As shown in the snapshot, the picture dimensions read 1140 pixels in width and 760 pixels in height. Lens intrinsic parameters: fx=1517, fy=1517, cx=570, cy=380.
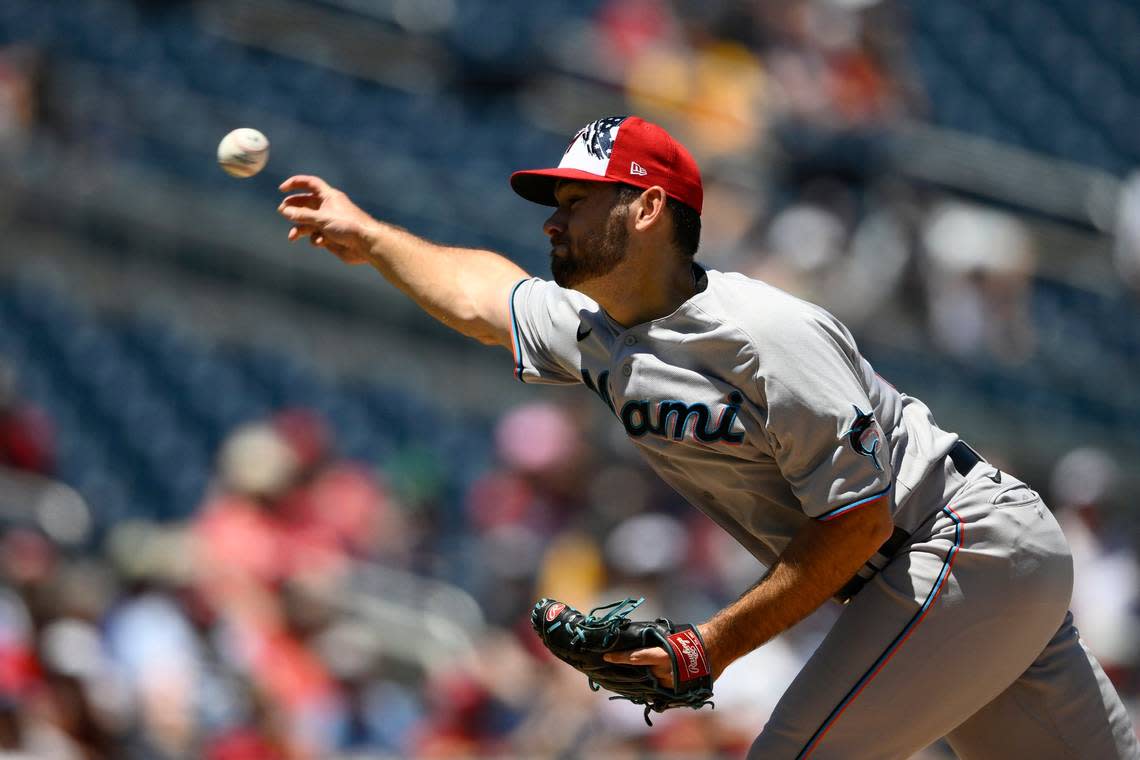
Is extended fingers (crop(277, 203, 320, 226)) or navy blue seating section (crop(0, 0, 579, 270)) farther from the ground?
navy blue seating section (crop(0, 0, 579, 270))

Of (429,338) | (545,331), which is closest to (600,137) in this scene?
(545,331)

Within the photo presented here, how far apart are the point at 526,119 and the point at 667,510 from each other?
371cm

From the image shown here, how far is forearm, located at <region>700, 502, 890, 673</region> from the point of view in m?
2.74

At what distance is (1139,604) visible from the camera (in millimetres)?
6680

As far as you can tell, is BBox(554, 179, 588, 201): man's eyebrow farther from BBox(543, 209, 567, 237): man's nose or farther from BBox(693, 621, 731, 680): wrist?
BBox(693, 621, 731, 680): wrist

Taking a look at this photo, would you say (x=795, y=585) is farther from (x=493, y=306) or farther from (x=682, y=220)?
(x=493, y=306)

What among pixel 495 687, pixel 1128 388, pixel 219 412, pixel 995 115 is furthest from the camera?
pixel 995 115

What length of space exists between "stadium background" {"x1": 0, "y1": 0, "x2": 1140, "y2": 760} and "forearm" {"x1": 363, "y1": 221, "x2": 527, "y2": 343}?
2845 mm

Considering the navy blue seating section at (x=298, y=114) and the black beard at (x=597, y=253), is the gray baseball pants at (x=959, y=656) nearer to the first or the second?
the black beard at (x=597, y=253)

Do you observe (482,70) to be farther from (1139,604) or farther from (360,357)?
(1139,604)

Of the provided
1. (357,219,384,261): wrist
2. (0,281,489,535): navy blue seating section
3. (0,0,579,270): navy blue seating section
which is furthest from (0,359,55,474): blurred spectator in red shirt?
(357,219,384,261): wrist

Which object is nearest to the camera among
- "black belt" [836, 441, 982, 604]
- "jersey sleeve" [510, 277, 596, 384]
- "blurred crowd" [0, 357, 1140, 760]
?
"black belt" [836, 441, 982, 604]

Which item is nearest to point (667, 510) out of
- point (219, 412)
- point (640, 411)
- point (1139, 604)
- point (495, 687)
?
point (495, 687)

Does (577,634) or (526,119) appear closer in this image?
(577,634)
